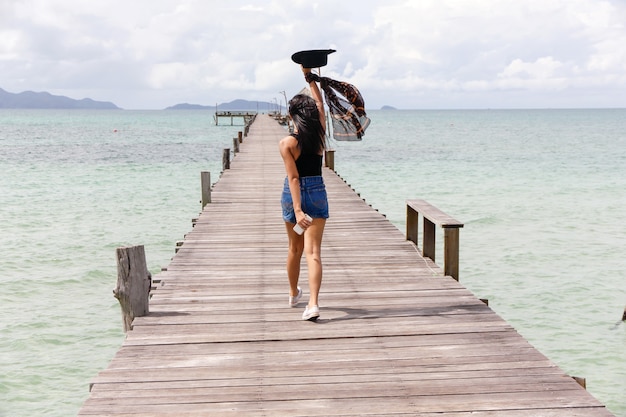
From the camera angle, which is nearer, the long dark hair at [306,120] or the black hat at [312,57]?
the long dark hair at [306,120]

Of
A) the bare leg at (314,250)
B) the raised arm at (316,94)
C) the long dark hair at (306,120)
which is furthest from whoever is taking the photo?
the bare leg at (314,250)

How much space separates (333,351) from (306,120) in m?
1.77

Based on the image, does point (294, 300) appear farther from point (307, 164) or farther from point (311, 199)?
point (307, 164)

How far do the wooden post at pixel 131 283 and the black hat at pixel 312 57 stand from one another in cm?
207

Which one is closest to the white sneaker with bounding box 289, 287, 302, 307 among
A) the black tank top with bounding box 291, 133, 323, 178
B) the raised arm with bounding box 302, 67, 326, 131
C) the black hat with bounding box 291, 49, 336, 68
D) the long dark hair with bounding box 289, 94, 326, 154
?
the black tank top with bounding box 291, 133, 323, 178

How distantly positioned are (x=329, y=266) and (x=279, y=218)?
3.70 metres

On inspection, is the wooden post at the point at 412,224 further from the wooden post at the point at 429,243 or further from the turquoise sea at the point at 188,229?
the turquoise sea at the point at 188,229

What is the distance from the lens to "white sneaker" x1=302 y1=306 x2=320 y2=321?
543 cm

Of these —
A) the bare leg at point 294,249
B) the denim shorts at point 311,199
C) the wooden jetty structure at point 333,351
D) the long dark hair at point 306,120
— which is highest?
the long dark hair at point 306,120

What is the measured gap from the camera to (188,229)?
18.3 metres

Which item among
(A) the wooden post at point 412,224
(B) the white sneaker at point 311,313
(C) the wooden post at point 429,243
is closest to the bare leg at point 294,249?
(B) the white sneaker at point 311,313

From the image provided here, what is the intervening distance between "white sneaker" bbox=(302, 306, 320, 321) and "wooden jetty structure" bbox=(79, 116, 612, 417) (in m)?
0.06

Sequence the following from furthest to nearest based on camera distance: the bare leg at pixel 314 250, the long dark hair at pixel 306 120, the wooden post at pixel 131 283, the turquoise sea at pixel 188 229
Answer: the turquoise sea at pixel 188 229 < the wooden post at pixel 131 283 < the bare leg at pixel 314 250 < the long dark hair at pixel 306 120

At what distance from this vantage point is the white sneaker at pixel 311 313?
5.43 m
